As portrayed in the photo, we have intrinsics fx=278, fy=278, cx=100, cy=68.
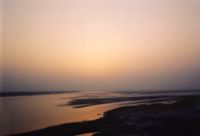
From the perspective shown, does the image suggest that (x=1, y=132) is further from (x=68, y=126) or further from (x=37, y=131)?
(x=68, y=126)

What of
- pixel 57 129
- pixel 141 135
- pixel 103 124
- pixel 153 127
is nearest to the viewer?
pixel 141 135

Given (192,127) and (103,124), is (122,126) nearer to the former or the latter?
(103,124)

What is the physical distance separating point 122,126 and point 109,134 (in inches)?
51.5

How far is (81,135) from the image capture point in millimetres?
10703

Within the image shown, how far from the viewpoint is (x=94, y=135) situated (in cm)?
1045

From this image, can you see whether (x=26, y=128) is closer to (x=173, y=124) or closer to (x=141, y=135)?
(x=141, y=135)

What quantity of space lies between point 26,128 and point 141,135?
553 centimetres

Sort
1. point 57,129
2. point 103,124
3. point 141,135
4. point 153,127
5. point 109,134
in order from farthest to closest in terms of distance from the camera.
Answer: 1. point 103,124
2. point 57,129
3. point 153,127
4. point 109,134
5. point 141,135

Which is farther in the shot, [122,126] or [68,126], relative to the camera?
[68,126]

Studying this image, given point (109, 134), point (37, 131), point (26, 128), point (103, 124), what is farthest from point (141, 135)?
point (26, 128)

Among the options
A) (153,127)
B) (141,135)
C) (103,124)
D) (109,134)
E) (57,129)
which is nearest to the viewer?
(141,135)

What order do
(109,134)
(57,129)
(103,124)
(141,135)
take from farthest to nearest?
(103,124) < (57,129) < (109,134) < (141,135)

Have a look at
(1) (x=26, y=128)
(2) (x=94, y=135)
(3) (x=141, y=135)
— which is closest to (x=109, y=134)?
(2) (x=94, y=135)

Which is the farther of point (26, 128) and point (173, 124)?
point (26, 128)
